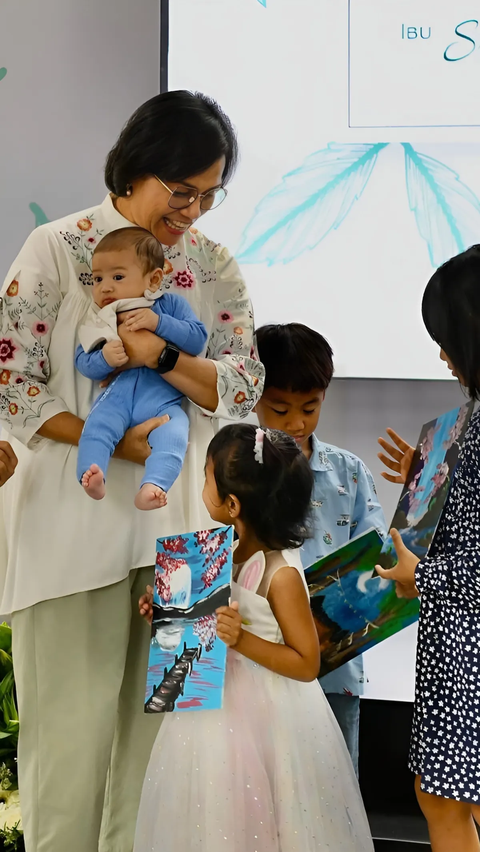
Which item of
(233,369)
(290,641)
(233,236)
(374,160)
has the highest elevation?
(374,160)

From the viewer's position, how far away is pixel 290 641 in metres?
1.15

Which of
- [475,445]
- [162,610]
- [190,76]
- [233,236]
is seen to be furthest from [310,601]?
[190,76]

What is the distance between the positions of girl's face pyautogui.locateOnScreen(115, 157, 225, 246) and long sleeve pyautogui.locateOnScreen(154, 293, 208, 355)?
0.11 meters

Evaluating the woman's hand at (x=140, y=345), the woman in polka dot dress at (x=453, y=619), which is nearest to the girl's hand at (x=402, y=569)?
the woman in polka dot dress at (x=453, y=619)

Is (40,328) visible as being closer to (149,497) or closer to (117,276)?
(117,276)

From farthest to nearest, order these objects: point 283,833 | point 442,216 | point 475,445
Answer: point 442,216 → point 475,445 → point 283,833

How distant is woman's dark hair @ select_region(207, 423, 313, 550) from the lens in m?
1.17

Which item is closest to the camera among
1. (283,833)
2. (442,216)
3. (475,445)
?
(283,833)

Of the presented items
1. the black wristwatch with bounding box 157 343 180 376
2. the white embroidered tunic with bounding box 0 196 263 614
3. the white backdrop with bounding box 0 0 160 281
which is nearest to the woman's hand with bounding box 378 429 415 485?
the white embroidered tunic with bounding box 0 196 263 614

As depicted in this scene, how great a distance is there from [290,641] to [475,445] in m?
0.40

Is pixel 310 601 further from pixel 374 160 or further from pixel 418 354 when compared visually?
pixel 374 160

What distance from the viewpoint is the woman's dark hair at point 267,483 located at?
117cm

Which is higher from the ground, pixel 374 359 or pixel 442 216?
pixel 442 216

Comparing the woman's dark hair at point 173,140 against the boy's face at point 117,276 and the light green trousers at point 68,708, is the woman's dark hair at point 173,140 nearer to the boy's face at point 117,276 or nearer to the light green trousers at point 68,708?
the boy's face at point 117,276
